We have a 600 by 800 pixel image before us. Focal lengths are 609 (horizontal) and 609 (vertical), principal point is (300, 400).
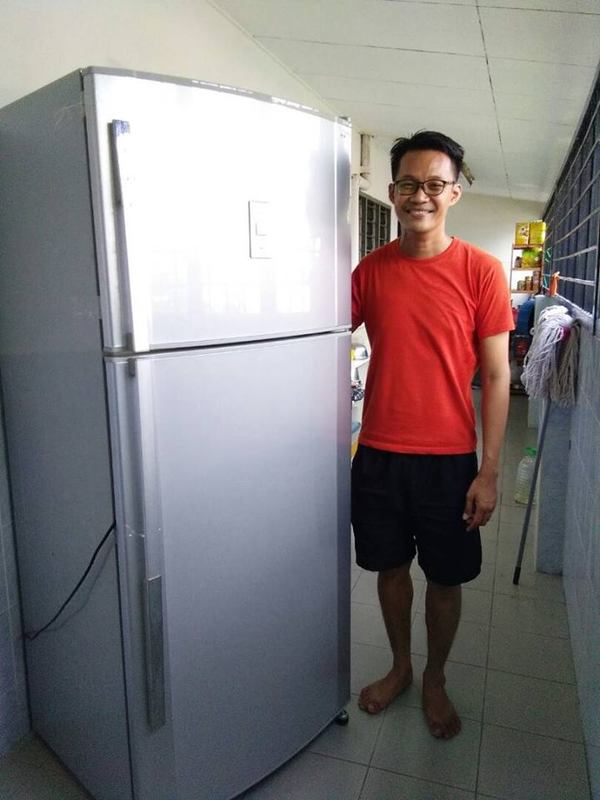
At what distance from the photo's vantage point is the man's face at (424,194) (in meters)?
1.53

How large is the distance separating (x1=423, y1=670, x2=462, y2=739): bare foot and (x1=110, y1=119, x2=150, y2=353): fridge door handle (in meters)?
1.34

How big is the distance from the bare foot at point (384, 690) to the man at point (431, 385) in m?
0.14

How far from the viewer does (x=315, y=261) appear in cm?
146

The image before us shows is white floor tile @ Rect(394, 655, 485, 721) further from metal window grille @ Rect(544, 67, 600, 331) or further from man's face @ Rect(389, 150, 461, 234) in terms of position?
man's face @ Rect(389, 150, 461, 234)

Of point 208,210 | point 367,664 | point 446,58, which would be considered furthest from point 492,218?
point 208,210

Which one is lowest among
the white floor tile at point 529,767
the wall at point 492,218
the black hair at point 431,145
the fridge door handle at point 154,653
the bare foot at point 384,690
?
the white floor tile at point 529,767

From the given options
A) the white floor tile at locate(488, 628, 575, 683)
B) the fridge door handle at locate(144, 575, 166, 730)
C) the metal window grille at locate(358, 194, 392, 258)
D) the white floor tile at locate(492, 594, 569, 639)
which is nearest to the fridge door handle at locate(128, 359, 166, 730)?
the fridge door handle at locate(144, 575, 166, 730)

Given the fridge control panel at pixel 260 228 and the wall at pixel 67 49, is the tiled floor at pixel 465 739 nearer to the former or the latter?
the wall at pixel 67 49

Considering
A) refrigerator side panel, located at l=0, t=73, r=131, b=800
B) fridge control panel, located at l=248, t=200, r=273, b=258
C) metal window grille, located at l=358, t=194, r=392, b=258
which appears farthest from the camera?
metal window grille, located at l=358, t=194, r=392, b=258

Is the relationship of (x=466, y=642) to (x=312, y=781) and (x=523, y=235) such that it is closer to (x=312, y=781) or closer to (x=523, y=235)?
(x=312, y=781)

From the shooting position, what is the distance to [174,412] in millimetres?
1230

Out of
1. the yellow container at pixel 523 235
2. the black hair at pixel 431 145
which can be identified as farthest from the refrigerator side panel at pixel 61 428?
the yellow container at pixel 523 235

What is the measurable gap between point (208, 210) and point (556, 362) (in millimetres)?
1630

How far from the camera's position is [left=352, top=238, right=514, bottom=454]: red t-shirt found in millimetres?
1585
